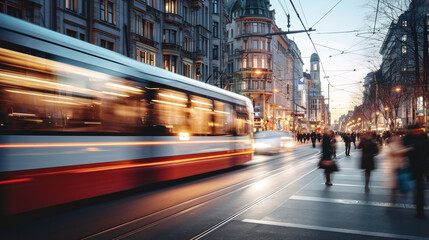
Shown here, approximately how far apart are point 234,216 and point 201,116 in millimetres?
5236

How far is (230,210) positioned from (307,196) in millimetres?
2512

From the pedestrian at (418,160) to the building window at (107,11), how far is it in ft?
79.1

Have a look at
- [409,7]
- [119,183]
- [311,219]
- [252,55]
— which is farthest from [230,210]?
[252,55]

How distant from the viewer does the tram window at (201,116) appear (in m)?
11.4

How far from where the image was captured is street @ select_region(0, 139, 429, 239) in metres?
5.83

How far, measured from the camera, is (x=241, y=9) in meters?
65.1

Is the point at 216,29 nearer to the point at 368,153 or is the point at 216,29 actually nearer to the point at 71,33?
the point at 71,33

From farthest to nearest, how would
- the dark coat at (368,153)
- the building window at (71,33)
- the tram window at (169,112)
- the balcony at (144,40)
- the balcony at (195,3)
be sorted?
the balcony at (195,3) < the balcony at (144,40) < the building window at (71,33) < the dark coat at (368,153) < the tram window at (169,112)

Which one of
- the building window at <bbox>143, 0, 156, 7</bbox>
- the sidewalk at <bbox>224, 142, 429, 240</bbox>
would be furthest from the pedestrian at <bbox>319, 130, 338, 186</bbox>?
the building window at <bbox>143, 0, 156, 7</bbox>

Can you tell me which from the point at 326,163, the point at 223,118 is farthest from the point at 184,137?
the point at 326,163

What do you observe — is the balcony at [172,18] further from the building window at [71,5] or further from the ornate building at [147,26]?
the building window at [71,5]

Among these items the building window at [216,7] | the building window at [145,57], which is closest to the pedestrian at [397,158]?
the building window at [145,57]

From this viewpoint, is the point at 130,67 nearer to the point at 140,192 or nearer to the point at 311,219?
the point at 140,192

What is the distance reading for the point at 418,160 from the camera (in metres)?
7.05
